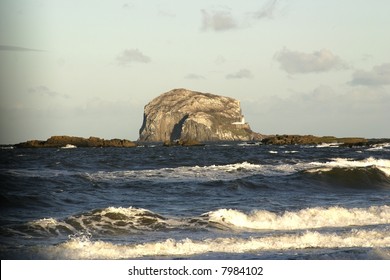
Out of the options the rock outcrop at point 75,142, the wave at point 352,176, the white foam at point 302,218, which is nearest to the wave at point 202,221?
the white foam at point 302,218

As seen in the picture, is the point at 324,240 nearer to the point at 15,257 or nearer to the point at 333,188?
the point at 15,257

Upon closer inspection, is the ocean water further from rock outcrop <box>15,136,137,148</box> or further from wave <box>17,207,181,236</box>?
rock outcrop <box>15,136,137,148</box>

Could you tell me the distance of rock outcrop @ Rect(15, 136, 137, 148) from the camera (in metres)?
124

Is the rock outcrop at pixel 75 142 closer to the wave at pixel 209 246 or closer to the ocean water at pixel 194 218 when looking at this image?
the ocean water at pixel 194 218

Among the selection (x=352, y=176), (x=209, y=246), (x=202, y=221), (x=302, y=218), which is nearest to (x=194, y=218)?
(x=202, y=221)

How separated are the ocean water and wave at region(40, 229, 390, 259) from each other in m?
0.02

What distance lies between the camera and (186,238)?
17.4m

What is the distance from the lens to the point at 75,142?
130500mm

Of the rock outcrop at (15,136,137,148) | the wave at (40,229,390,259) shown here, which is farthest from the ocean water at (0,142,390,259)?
the rock outcrop at (15,136,137,148)

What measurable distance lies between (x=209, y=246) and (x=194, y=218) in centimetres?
490

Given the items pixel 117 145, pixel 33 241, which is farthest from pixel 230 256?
pixel 117 145

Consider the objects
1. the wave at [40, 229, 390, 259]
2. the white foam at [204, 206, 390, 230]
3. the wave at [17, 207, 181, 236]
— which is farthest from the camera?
the white foam at [204, 206, 390, 230]

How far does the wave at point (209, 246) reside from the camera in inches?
611

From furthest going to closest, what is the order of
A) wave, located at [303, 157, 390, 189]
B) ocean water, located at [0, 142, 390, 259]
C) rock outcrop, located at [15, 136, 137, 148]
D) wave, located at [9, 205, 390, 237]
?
rock outcrop, located at [15, 136, 137, 148], wave, located at [303, 157, 390, 189], wave, located at [9, 205, 390, 237], ocean water, located at [0, 142, 390, 259]
